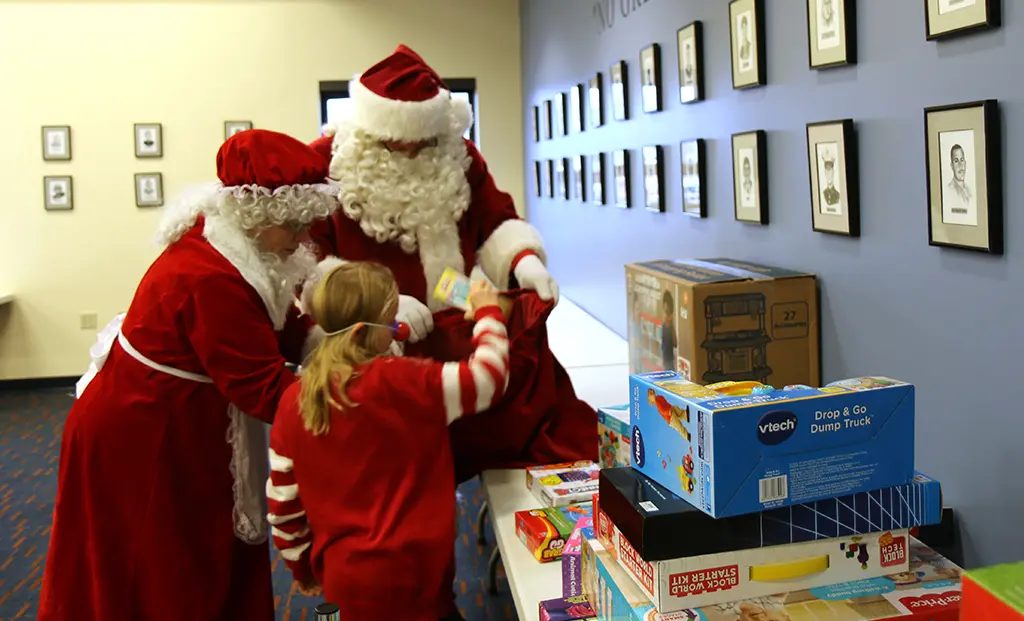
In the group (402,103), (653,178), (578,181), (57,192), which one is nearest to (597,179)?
(578,181)

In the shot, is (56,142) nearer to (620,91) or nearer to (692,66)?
(620,91)

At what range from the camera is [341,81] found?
6.61 metres

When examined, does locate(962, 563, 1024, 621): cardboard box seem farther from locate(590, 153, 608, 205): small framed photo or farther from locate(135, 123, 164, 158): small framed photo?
locate(135, 123, 164, 158): small framed photo

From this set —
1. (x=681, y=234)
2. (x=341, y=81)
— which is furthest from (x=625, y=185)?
(x=341, y=81)

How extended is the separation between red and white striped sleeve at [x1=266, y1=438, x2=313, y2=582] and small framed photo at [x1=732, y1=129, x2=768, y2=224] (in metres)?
1.40

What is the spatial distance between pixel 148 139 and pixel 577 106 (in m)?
3.46

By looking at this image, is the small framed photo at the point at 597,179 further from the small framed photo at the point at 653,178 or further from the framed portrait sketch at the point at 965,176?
the framed portrait sketch at the point at 965,176

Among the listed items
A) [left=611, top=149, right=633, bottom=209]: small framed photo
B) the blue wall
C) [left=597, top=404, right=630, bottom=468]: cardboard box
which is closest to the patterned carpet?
[left=597, top=404, right=630, bottom=468]: cardboard box

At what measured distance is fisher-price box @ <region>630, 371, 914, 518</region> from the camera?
1.08 metres

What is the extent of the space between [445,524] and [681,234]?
65.8 inches

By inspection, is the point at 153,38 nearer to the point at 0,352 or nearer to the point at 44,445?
the point at 0,352

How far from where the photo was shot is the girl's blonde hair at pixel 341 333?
1.68 metres

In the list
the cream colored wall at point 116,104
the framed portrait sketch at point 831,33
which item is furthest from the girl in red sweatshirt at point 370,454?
the cream colored wall at point 116,104

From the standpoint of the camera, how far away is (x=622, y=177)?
383 cm
